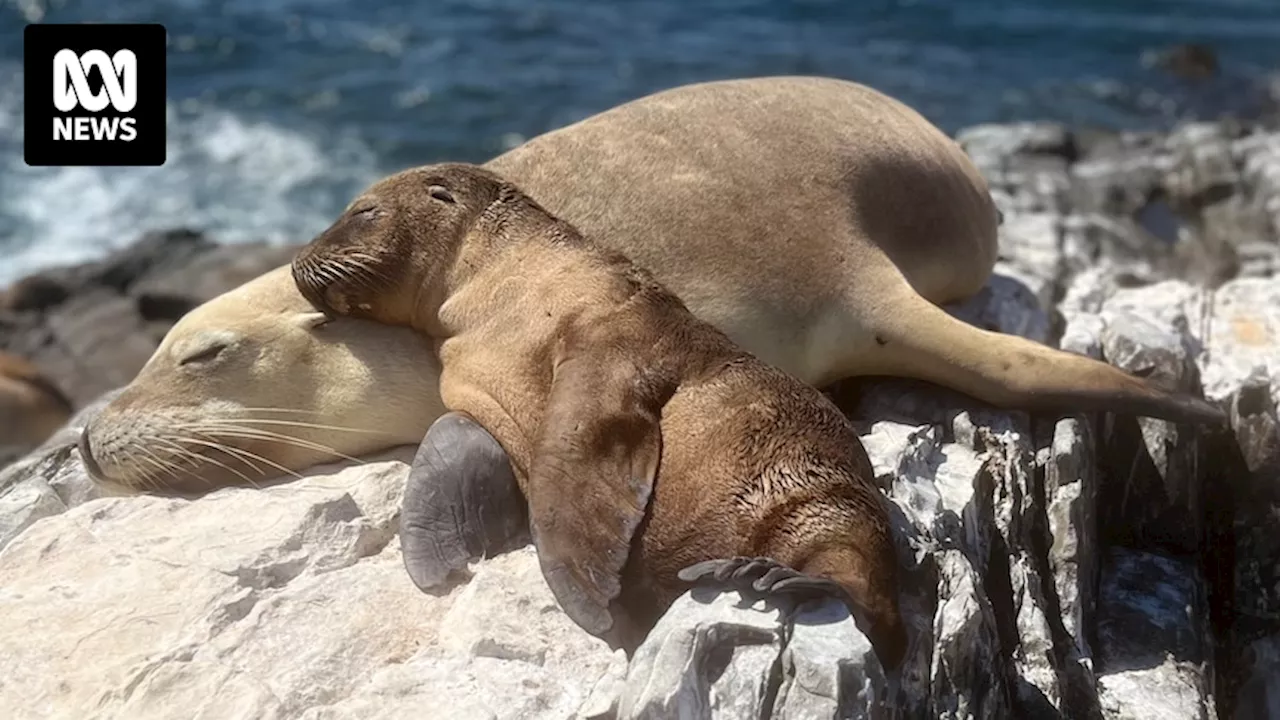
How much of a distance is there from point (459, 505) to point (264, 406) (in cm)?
100

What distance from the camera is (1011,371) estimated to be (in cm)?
457

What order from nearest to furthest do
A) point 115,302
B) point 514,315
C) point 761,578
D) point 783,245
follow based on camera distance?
point 761,578 < point 514,315 < point 783,245 < point 115,302

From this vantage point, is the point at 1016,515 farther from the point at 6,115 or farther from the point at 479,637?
the point at 6,115

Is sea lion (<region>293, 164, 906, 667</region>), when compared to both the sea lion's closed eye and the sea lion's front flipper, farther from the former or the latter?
the sea lion's closed eye

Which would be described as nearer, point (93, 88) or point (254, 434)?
point (254, 434)

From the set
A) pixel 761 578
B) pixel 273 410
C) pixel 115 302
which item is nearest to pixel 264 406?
pixel 273 410

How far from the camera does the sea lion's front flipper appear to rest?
10.7 ft

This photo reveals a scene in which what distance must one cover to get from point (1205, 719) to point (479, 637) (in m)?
2.10

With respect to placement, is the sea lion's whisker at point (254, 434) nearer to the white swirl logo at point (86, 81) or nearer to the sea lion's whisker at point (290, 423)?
the sea lion's whisker at point (290, 423)

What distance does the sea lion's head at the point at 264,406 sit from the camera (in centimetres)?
429

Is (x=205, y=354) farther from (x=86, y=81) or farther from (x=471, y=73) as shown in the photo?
(x=471, y=73)

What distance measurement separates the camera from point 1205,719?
383cm

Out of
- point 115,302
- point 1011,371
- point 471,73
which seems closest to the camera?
point 1011,371

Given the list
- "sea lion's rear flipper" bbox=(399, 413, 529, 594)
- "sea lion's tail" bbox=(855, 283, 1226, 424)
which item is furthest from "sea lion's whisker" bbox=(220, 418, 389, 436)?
"sea lion's tail" bbox=(855, 283, 1226, 424)
